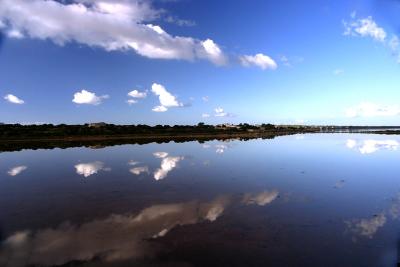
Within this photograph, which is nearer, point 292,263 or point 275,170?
point 292,263

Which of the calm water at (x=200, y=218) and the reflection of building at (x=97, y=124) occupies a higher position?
the reflection of building at (x=97, y=124)

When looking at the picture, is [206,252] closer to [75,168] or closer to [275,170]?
[275,170]

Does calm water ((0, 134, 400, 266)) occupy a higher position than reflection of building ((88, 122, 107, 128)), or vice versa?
reflection of building ((88, 122, 107, 128))

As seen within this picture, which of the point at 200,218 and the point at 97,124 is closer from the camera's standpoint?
the point at 200,218

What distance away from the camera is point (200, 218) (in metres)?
9.46

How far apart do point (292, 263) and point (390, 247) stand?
2185 millimetres

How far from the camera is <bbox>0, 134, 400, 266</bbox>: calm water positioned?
6.92 metres

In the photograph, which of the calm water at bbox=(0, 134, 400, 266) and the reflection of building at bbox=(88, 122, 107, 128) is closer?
the calm water at bbox=(0, 134, 400, 266)

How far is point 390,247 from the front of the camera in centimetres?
726

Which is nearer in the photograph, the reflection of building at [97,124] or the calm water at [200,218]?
the calm water at [200,218]

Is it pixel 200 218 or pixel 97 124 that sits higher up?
pixel 97 124

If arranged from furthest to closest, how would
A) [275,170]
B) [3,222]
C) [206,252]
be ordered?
[275,170], [3,222], [206,252]

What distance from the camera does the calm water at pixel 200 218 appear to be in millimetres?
6918

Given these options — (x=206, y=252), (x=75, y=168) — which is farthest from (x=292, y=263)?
(x=75, y=168)
